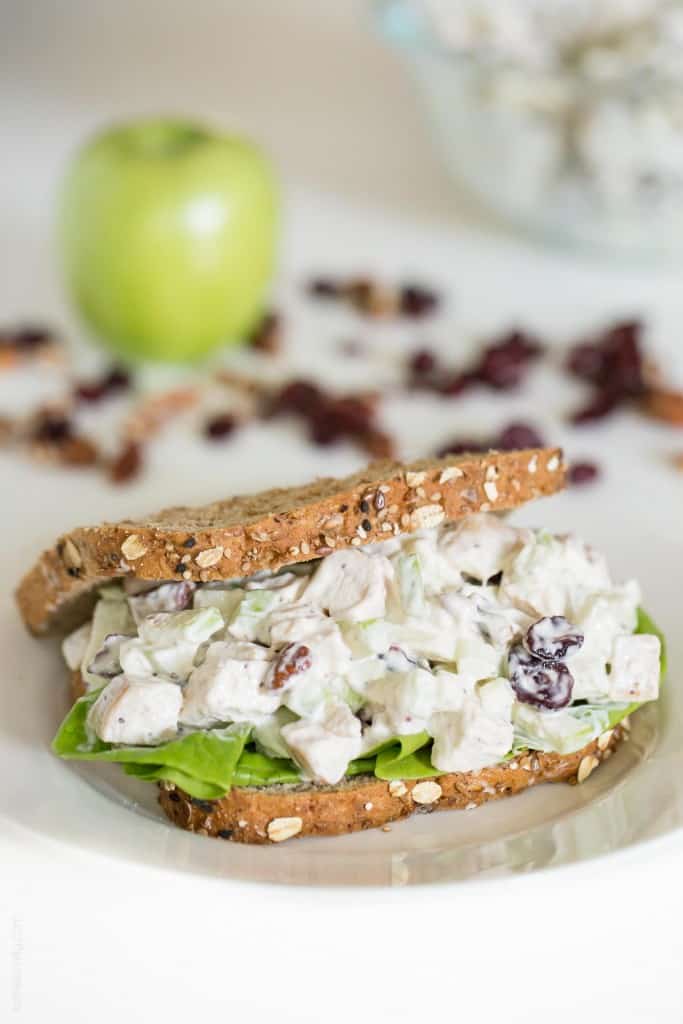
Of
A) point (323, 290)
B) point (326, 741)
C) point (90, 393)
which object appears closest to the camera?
point (326, 741)

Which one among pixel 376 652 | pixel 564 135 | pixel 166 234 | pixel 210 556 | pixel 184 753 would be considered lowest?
pixel 184 753

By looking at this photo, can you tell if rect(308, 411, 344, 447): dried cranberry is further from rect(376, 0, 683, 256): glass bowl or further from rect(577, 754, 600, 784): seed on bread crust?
rect(577, 754, 600, 784): seed on bread crust

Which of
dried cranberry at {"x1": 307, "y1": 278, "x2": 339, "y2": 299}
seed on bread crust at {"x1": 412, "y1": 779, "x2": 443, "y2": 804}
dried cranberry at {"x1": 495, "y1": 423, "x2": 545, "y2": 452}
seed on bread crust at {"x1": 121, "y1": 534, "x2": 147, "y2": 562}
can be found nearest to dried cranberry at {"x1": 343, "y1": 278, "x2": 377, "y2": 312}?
dried cranberry at {"x1": 307, "y1": 278, "x2": 339, "y2": 299}

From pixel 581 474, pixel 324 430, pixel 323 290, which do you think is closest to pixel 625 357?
pixel 581 474

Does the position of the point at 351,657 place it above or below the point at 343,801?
above

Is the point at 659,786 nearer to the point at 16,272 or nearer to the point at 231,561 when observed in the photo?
the point at 231,561

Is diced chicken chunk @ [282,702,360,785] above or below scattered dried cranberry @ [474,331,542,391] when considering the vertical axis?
below

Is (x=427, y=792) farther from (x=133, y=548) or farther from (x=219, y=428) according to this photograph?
(x=219, y=428)
